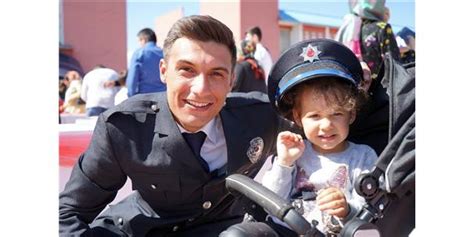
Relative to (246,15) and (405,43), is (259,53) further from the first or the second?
(405,43)

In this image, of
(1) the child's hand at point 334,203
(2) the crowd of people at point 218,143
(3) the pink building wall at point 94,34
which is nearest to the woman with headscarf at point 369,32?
(2) the crowd of people at point 218,143

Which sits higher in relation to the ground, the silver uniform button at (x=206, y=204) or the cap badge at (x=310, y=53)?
the cap badge at (x=310, y=53)

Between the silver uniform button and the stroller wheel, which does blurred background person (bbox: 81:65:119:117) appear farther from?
the stroller wheel

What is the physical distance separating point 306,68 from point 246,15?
15.1ft

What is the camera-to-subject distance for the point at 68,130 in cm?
260

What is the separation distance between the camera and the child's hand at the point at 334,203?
3.27ft

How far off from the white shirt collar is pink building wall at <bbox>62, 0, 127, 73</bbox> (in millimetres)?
9342

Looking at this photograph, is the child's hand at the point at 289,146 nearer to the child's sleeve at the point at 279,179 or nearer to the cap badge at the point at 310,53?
the child's sleeve at the point at 279,179

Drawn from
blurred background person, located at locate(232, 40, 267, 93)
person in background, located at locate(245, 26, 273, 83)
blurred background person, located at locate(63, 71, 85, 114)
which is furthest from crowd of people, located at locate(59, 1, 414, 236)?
blurred background person, located at locate(63, 71, 85, 114)

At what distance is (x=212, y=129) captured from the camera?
4.28 ft
